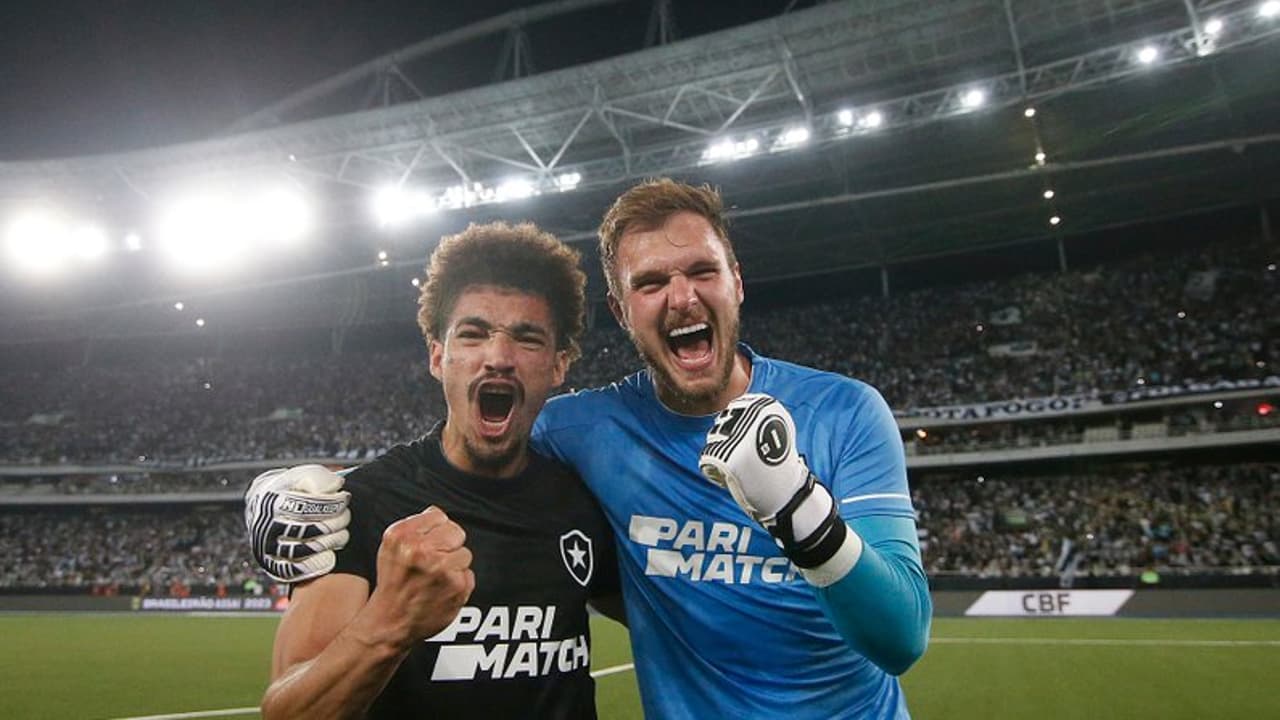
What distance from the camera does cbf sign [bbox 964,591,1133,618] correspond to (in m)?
20.5

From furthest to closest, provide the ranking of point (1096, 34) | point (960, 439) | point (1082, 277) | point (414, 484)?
point (1082, 277) < point (960, 439) < point (1096, 34) < point (414, 484)

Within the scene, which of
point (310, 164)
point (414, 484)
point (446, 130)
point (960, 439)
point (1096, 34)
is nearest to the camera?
point (414, 484)

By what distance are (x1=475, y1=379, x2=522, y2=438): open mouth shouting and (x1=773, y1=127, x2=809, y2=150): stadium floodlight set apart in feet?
75.4

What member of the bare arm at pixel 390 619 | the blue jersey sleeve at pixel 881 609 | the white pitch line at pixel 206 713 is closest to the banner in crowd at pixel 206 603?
the white pitch line at pixel 206 713

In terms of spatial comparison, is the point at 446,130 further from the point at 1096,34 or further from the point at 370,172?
the point at 1096,34

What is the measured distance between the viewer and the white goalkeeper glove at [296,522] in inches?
96.3

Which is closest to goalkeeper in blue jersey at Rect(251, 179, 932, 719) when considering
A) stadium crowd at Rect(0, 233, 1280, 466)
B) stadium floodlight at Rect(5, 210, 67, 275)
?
stadium crowd at Rect(0, 233, 1280, 466)

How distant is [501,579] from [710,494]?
792mm

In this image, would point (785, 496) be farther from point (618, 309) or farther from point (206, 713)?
point (206, 713)

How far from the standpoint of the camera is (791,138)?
25.4 meters

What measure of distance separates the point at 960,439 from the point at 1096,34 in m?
14.5

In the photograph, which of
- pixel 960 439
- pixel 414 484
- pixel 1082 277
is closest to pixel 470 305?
pixel 414 484

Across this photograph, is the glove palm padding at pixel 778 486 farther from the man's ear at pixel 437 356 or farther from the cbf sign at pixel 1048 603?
the cbf sign at pixel 1048 603

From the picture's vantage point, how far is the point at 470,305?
318 centimetres
